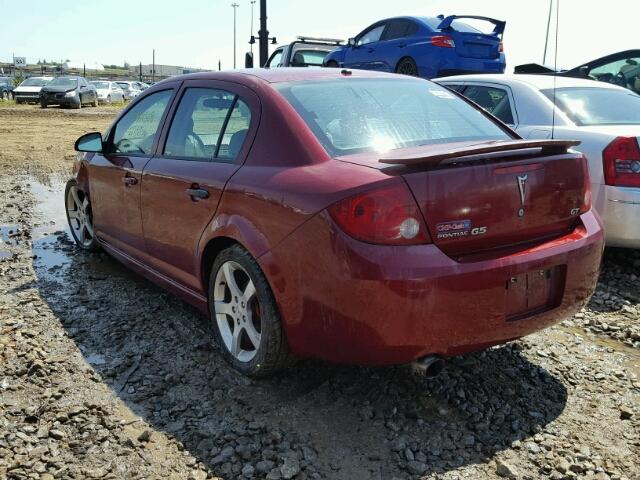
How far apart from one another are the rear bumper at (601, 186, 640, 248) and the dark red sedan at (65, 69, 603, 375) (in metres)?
1.55

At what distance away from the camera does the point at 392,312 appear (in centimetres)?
253

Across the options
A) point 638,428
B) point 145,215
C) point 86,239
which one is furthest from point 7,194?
point 638,428

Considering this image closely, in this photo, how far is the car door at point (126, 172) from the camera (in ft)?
13.8

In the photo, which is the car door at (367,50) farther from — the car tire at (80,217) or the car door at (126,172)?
the car door at (126,172)

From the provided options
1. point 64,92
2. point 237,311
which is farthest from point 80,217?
point 64,92

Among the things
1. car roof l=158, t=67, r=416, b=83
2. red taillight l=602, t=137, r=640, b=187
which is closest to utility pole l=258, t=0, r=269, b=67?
red taillight l=602, t=137, r=640, b=187

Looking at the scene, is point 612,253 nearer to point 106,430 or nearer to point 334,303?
point 334,303

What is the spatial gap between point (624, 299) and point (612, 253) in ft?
3.53

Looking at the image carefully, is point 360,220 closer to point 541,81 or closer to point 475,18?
point 541,81

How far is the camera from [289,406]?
9.93ft

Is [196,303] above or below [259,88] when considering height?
below

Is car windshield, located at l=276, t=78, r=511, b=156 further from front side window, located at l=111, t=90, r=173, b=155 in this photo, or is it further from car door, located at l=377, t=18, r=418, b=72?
car door, located at l=377, t=18, r=418, b=72

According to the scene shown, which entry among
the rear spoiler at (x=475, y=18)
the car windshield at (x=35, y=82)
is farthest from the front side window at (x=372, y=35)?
the car windshield at (x=35, y=82)

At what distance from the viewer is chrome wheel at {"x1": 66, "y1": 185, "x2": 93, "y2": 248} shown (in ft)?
17.9
